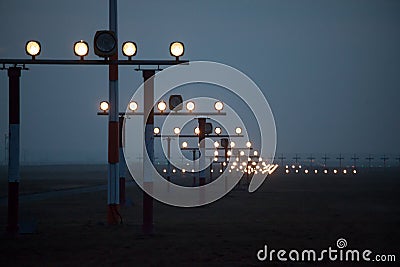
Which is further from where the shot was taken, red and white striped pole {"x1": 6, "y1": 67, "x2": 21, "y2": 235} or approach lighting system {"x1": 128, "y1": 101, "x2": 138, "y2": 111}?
approach lighting system {"x1": 128, "y1": 101, "x2": 138, "y2": 111}

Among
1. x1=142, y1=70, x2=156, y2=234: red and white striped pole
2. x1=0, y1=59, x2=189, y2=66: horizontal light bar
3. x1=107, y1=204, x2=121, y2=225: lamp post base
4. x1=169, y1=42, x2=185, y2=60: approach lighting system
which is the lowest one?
x1=107, y1=204, x2=121, y2=225: lamp post base

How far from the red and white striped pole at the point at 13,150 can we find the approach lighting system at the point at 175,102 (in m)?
6.52

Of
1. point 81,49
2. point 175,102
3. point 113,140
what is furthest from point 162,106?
point 81,49

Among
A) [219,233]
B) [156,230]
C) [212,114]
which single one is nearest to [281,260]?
[219,233]

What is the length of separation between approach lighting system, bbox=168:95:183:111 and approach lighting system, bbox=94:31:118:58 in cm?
565

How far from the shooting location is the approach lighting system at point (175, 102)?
86.2ft

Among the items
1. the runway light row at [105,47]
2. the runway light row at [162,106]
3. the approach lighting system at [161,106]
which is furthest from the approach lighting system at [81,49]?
the approach lighting system at [161,106]

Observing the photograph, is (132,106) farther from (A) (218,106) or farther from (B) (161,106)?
(A) (218,106)

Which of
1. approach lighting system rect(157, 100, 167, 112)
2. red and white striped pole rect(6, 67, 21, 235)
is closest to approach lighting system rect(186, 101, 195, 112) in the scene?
approach lighting system rect(157, 100, 167, 112)

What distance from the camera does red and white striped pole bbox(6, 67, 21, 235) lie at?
21750mm

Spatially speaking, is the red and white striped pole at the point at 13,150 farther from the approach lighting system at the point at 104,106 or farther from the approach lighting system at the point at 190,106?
the approach lighting system at the point at 190,106

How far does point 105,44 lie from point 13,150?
4966mm

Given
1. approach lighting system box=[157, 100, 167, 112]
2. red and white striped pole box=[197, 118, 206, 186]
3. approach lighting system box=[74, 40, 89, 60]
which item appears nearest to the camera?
approach lighting system box=[74, 40, 89, 60]

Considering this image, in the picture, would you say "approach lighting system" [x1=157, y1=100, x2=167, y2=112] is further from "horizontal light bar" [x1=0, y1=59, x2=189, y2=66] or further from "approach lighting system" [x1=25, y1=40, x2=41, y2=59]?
"approach lighting system" [x1=25, y1=40, x2=41, y2=59]
